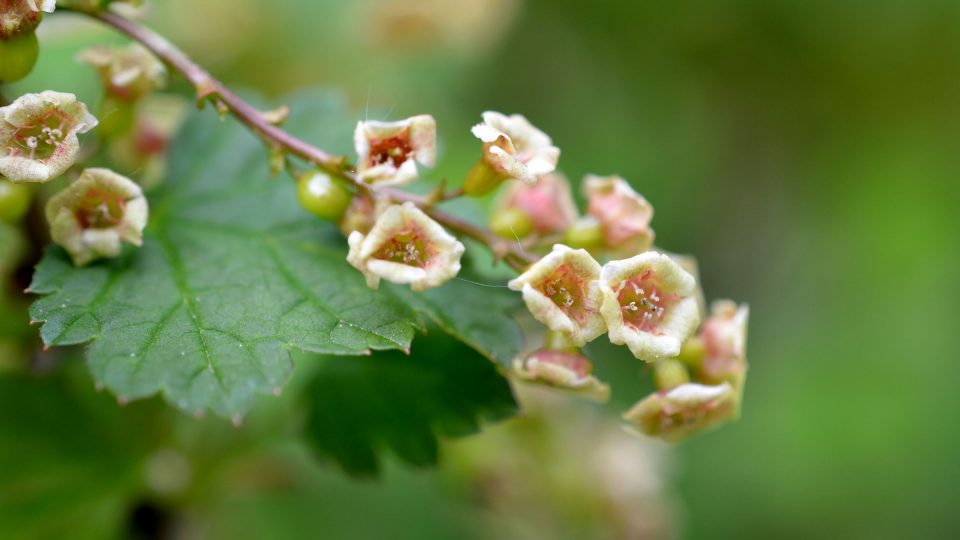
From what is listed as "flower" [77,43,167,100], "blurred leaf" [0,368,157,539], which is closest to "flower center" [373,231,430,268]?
"flower" [77,43,167,100]

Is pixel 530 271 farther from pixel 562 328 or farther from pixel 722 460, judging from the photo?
pixel 722 460

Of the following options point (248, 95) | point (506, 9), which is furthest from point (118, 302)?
point (506, 9)

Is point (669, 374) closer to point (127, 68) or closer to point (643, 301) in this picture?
point (643, 301)

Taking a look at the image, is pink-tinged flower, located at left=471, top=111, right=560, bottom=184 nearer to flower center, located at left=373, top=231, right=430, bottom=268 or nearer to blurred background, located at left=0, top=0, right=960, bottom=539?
flower center, located at left=373, top=231, right=430, bottom=268

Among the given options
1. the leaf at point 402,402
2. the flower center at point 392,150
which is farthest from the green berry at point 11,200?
the leaf at point 402,402

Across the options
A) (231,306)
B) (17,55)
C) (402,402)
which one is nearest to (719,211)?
(402,402)

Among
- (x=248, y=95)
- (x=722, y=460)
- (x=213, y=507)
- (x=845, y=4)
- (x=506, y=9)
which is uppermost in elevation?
(x=845, y=4)

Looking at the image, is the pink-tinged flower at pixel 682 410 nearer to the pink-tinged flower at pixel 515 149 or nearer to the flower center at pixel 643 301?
the flower center at pixel 643 301
